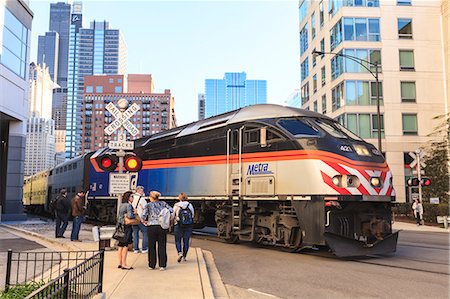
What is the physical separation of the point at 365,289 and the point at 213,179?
703cm

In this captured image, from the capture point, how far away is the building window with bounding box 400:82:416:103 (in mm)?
39094

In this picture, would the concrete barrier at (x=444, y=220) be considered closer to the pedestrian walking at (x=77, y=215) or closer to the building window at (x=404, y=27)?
the pedestrian walking at (x=77, y=215)

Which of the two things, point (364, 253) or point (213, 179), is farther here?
point (213, 179)

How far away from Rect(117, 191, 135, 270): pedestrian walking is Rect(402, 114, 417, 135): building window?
112 feet

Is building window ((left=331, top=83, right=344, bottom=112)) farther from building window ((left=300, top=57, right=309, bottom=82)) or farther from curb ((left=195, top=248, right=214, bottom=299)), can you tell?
curb ((left=195, top=248, right=214, bottom=299))

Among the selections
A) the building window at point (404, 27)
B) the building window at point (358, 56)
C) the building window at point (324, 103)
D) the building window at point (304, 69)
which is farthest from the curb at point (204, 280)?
the building window at point (304, 69)

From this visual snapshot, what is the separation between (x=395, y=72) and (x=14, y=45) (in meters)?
31.8

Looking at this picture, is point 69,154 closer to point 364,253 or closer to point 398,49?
point 398,49

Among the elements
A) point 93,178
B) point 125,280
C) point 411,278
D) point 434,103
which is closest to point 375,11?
point 434,103

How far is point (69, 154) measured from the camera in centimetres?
19362

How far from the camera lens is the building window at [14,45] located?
27112 millimetres

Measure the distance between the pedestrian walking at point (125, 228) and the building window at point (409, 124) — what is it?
34051 millimetres

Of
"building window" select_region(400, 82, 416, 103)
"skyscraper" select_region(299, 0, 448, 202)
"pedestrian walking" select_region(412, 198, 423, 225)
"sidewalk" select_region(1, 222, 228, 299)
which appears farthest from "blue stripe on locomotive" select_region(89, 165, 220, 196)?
"building window" select_region(400, 82, 416, 103)

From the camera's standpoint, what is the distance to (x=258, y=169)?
12.1 m
